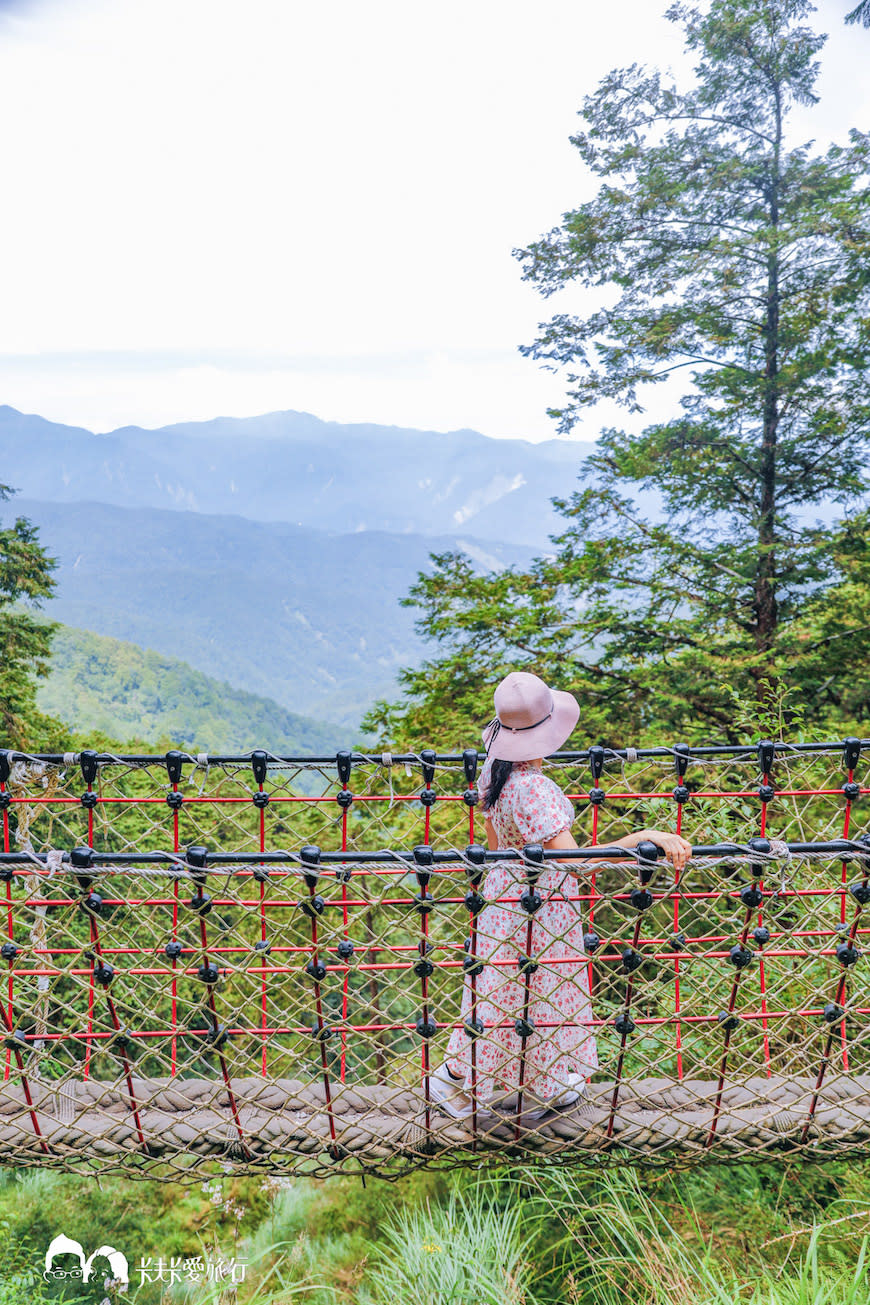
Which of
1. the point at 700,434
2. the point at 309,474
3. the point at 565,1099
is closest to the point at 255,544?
the point at 309,474

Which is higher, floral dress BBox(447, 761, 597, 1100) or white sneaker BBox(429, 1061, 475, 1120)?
floral dress BBox(447, 761, 597, 1100)

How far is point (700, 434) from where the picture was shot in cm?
545

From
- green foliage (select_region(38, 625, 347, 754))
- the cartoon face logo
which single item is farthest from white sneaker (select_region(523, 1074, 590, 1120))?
green foliage (select_region(38, 625, 347, 754))

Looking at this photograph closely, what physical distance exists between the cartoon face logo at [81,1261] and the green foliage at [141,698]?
64.6ft

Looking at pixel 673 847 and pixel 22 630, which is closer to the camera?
pixel 673 847

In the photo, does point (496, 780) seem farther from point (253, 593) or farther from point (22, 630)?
point (253, 593)

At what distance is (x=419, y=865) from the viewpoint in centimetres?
132

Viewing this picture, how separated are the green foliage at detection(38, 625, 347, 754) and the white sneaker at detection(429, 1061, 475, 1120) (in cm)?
2068

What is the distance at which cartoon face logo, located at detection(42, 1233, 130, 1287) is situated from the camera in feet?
6.97

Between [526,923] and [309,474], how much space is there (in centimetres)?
15656

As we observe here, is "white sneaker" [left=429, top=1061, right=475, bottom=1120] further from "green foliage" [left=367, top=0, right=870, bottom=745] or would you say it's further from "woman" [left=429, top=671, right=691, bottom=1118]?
"green foliage" [left=367, top=0, right=870, bottom=745]

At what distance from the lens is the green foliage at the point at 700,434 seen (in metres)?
5.07

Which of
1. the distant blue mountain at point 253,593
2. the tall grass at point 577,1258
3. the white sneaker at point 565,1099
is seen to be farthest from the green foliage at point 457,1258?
the distant blue mountain at point 253,593

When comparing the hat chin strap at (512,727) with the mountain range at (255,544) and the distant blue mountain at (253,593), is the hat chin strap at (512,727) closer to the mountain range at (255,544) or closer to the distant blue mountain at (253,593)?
the mountain range at (255,544)
